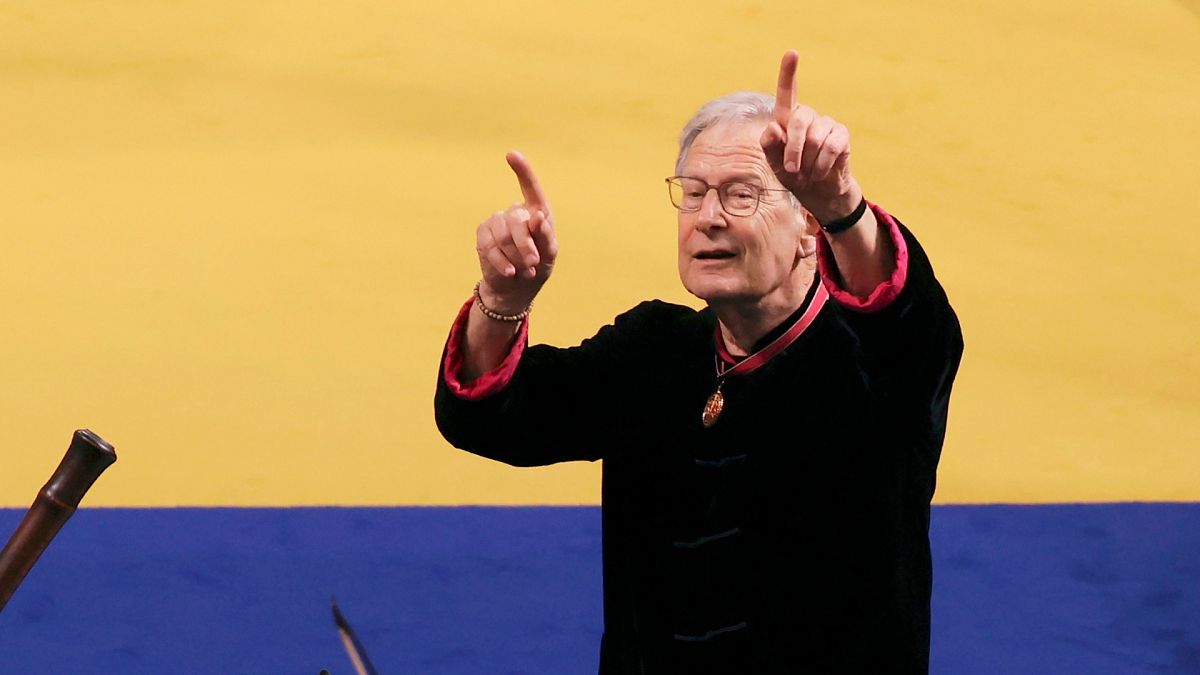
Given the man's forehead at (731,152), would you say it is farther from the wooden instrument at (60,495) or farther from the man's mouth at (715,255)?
the wooden instrument at (60,495)

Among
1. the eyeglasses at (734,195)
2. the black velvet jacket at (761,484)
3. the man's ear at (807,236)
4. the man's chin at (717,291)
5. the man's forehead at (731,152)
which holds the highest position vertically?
the man's forehead at (731,152)

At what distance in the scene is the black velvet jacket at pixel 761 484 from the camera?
1.88 metres

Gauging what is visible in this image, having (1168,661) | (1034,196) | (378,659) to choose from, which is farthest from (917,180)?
(378,659)

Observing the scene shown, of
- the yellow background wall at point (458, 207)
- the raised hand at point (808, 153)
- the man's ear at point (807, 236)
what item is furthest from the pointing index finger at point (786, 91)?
the yellow background wall at point (458, 207)

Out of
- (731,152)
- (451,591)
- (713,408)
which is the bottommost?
(713,408)

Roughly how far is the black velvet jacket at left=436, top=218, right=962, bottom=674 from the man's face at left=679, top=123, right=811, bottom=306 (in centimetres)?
8

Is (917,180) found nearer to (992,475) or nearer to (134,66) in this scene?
(992,475)

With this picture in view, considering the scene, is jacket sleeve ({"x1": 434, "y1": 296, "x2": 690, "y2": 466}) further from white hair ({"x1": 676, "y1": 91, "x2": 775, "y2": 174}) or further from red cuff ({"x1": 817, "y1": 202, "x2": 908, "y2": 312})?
red cuff ({"x1": 817, "y1": 202, "x2": 908, "y2": 312})

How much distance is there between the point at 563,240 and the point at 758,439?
3.04 m

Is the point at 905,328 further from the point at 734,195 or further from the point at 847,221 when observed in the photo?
the point at 734,195

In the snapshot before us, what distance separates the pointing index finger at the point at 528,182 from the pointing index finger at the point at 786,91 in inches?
10.6

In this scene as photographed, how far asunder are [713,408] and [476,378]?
0.82ft

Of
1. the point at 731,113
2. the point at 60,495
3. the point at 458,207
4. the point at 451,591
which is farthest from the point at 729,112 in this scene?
the point at 458,207

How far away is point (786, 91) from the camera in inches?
65.7
